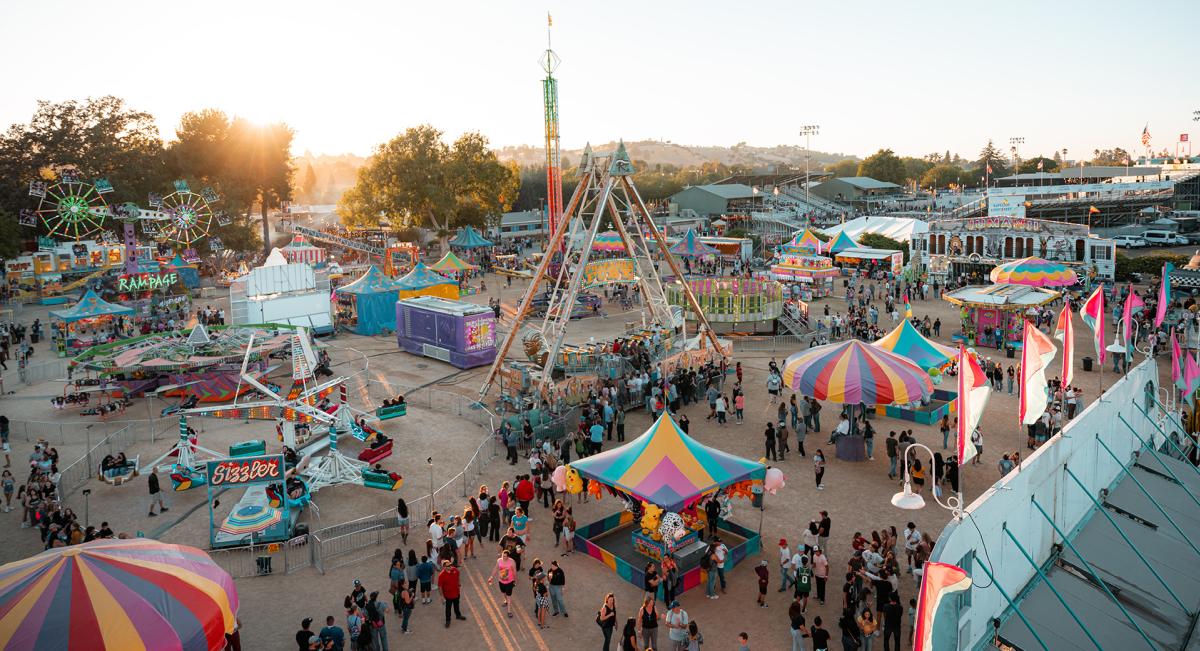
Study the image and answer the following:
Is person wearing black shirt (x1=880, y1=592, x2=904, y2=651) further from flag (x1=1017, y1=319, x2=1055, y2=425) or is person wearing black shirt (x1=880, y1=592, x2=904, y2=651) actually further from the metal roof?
flag (x1=1017, y1=319, x2=1055, y2=425)

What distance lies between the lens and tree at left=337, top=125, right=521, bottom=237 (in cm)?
7138

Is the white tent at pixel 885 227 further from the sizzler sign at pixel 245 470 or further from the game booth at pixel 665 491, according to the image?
the sizzler sign at pixel 245 470

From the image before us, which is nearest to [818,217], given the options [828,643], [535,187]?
[535,187]

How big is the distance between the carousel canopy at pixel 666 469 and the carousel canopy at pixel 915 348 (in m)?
10.8

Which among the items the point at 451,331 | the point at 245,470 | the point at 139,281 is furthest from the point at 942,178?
the point at 245,470

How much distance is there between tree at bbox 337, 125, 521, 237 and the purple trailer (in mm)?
40349

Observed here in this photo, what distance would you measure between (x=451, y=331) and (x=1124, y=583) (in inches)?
923

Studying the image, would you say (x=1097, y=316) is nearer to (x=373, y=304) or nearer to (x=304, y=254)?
(x=373, y=304)

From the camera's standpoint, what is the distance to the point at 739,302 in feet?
115

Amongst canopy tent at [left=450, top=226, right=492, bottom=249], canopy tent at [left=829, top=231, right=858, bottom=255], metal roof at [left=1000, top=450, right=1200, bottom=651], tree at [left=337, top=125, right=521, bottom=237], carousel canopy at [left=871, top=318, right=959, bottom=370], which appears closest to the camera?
metal roof at [left=1000, top=450, right=1200, bottom=651]

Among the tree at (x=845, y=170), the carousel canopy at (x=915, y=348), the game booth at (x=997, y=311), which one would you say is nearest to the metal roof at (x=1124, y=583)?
the carousel canopy at (x=915, y=348)

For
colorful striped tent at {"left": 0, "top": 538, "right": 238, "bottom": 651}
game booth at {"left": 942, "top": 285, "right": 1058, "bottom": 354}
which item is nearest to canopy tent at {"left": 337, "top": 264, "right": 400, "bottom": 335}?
game booth at {"left": 942, "top": 285, "right": 1058, "bottom": 354}

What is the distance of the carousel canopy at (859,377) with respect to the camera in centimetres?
1980

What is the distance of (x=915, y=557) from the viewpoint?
13.5m
